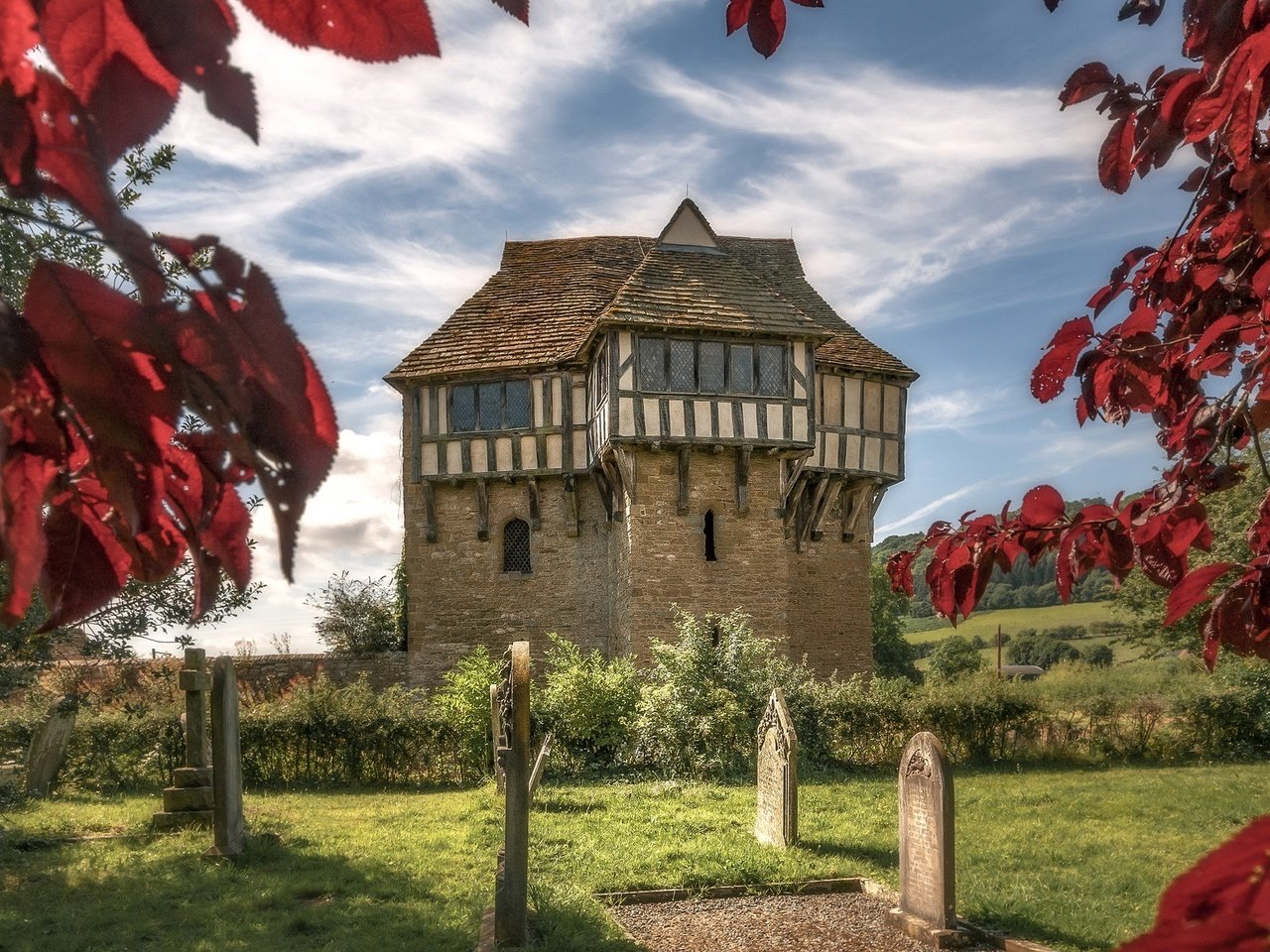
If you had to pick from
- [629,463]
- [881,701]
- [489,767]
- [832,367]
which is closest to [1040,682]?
[881,701]

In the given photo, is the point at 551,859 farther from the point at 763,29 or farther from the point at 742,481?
the point at 742,481

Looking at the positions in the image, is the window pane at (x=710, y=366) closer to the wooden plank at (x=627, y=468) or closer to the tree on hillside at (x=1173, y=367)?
the wooden plank at (x=627, y=468)

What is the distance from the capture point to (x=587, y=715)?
16.5 m

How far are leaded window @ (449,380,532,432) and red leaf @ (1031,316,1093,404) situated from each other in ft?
63.4

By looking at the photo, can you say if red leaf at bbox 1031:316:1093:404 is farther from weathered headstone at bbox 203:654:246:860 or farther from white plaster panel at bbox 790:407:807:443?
white plaster panel at bbox 790:407:807:443

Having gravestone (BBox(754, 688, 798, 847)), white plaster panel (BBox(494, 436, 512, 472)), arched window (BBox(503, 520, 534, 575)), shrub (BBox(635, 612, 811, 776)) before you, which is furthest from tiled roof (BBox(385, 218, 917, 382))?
gravestone (BBox(754, 688, 798, 847))

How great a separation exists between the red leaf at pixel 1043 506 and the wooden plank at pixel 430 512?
20402 mm

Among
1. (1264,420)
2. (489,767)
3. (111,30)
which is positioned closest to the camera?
(111,30)

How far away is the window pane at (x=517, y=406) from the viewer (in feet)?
72.4

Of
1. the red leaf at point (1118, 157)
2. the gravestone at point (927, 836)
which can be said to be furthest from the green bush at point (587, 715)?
the red leaf at point (1118, 157)

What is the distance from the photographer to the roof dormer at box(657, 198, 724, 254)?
71.1 feet

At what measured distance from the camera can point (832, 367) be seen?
22.5 meters

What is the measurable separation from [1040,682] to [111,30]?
70.9ft

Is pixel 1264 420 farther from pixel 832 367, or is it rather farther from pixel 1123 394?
pixel 832 367
